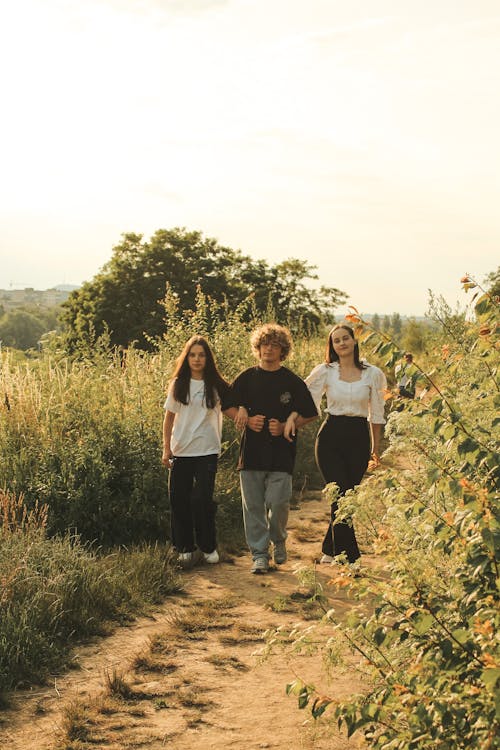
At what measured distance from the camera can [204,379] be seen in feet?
26.9

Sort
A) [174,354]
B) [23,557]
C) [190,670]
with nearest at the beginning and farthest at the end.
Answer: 1. [190,670]
2. [23,557]
3. [174,354]

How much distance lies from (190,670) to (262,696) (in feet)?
1.99

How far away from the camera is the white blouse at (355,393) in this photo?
25.9ft

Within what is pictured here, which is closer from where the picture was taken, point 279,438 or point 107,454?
point 279,438

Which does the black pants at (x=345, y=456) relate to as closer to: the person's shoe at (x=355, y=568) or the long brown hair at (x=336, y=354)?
the long brown hair at (x=336, y=354)

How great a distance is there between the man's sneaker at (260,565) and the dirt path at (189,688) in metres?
0.49

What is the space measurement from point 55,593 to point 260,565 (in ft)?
6.54

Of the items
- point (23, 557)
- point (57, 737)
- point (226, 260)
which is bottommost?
point (57, 737)

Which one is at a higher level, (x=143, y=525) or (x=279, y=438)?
(x=279, y=438)

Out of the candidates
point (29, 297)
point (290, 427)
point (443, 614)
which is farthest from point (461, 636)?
point (29, 297)

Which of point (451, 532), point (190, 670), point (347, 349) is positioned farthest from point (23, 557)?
point (451, 532)

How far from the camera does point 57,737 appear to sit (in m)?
4.66

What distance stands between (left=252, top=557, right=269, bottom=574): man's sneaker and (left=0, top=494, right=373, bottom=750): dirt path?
1.61ft

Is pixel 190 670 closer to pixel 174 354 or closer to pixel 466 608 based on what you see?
pixel 466 608
